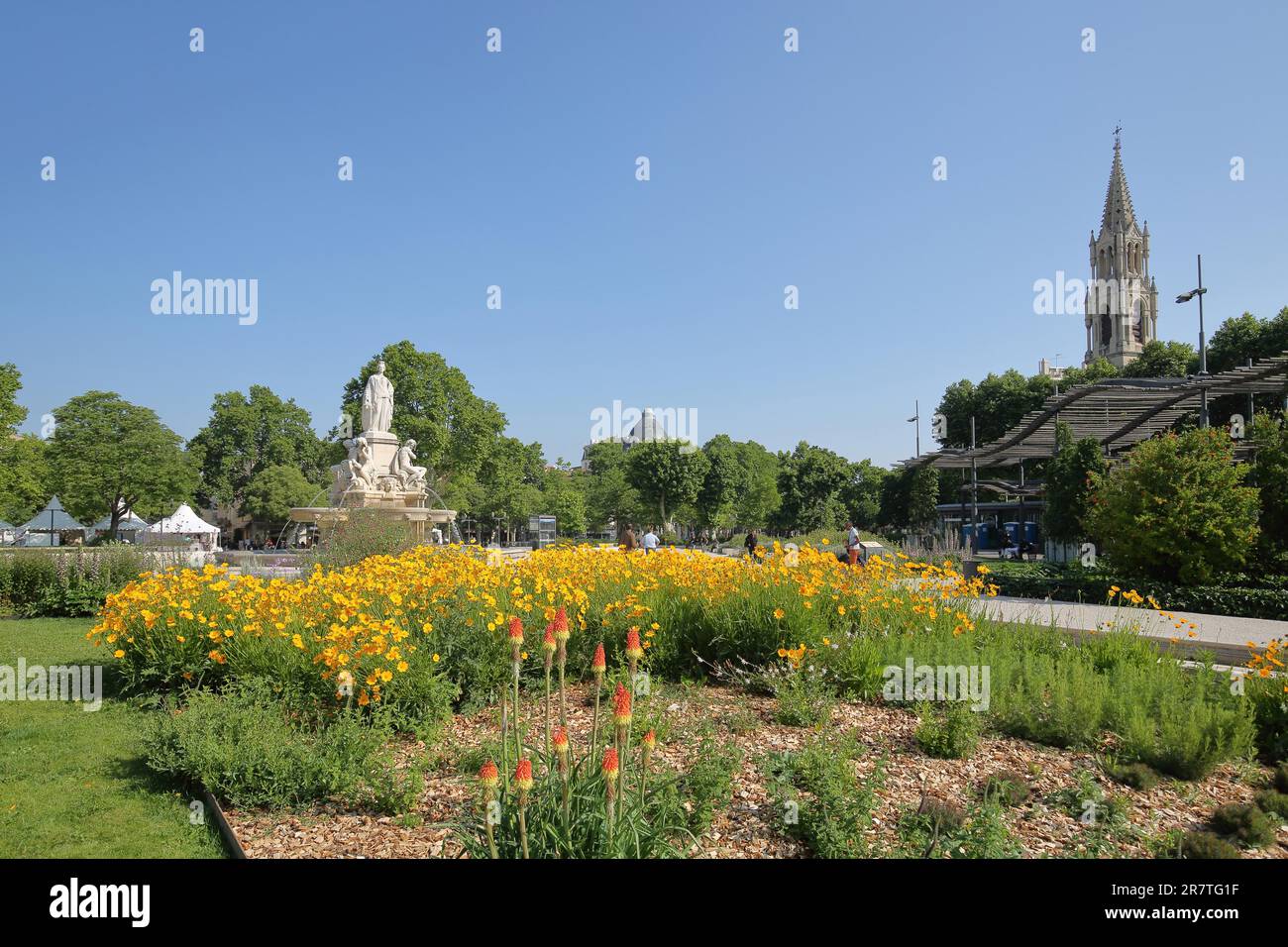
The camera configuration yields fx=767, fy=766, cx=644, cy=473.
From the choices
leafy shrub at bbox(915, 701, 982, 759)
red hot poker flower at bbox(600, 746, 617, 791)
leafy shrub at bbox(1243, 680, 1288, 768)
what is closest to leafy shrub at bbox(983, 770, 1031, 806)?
leafy shrub at bbox(915, 701, 982, 759)

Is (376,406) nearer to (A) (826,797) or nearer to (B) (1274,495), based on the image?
(B) (1274,495)

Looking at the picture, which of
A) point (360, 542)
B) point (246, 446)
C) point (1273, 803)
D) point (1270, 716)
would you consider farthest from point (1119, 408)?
point (246, 446)

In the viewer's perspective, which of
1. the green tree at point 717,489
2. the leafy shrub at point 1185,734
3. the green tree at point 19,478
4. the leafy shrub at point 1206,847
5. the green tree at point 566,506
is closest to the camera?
the leafy shrub at point 1206,847

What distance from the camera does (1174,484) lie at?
555 inches

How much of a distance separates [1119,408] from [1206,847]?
23.8 meters

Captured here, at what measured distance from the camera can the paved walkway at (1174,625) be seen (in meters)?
9.50

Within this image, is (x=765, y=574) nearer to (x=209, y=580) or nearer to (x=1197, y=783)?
(x=1197, y=783)

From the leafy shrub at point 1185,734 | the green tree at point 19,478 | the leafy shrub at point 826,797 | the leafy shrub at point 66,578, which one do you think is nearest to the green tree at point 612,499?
the green tree at point 19,478

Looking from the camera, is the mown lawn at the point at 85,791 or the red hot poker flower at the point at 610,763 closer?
the red hot poker flower at the point at 610,763

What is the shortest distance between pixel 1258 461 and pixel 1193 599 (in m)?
3.84

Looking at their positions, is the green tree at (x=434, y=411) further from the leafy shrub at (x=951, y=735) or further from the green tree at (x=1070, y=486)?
the leafy shrub at (x=951, y=735)

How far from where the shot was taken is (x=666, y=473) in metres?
60.3

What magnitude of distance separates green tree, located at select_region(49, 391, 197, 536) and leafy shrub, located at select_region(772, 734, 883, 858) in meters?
54.9

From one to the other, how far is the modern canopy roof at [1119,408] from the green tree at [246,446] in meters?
57.6
